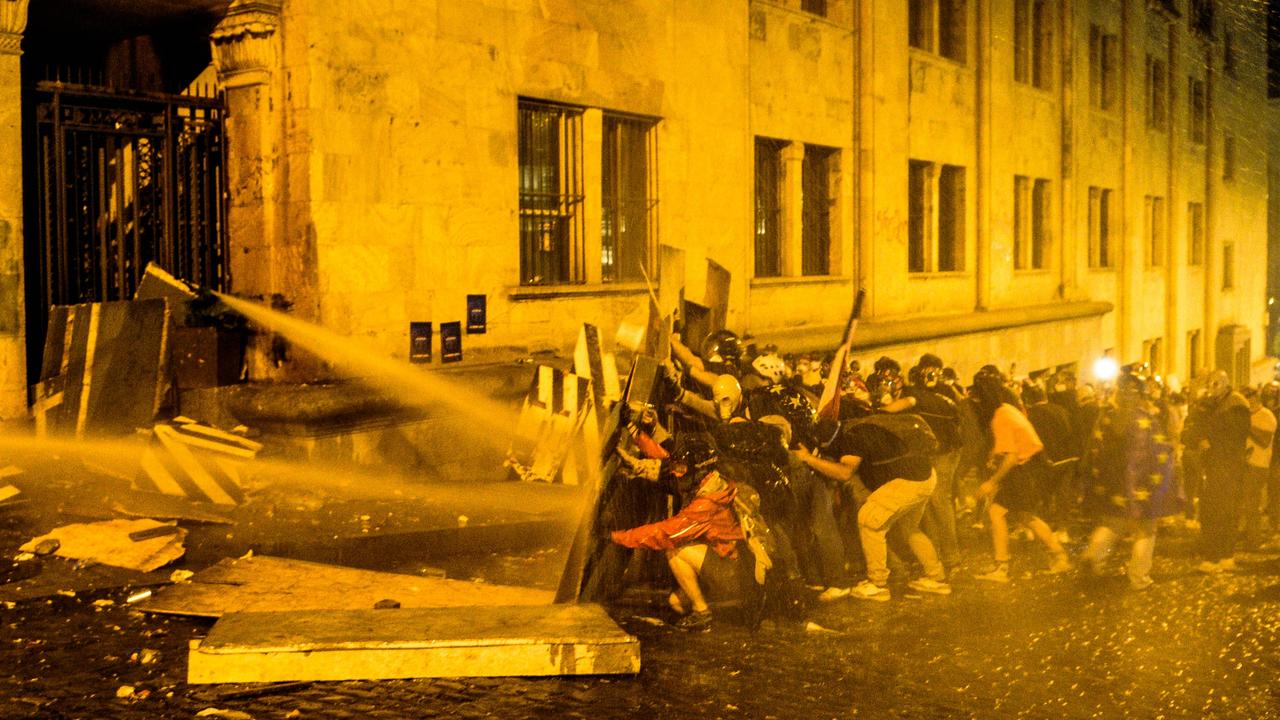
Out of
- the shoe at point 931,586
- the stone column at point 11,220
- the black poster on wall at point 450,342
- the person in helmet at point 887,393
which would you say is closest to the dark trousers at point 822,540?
the shoe at point 931,586

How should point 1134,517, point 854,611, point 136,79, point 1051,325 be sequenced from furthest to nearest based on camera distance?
point 1051,325 → point 136,79 → point 1134,517 → point 854,611

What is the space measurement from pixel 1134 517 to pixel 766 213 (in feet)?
26.3

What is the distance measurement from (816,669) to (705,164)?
8837 mm

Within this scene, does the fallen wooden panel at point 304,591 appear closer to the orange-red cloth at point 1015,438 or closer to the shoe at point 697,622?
the shoe at point 697,622

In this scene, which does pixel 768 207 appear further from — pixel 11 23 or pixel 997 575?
pixel 11 23

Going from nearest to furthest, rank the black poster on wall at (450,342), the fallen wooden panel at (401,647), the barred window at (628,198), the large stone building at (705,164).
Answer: the fallen wooden panel at (401,647), the large stone building at (705,164), the black poster on wall at (450,342), the barred window at (628,198)

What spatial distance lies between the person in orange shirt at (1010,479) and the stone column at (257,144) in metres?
5.92

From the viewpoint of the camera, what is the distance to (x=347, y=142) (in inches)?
425

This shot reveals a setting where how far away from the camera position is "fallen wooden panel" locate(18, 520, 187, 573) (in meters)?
8.21

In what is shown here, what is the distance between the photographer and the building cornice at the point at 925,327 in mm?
16750

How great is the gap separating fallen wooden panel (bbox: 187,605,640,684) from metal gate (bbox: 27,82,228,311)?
16.0ft

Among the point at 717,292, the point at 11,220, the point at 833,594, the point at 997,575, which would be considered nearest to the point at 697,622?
the point at 833,594

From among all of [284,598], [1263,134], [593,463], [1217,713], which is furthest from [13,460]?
[1263,134]

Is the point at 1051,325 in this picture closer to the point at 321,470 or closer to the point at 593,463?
the point at 593,463
